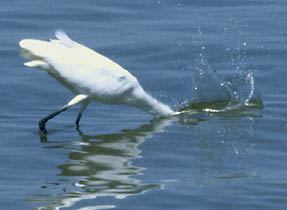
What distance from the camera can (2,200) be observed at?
21.7 ft

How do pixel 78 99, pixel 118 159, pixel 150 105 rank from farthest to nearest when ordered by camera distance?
pixel 150 105, pixel 78 99, pixel 118 159

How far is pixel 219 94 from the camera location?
10938 millimetres

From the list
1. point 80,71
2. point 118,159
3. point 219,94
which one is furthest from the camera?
point 219,94

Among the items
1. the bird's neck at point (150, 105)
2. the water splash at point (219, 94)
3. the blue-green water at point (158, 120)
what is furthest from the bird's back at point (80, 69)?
the water splash at point (219, 94)

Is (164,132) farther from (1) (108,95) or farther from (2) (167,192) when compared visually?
(2) (167,192)

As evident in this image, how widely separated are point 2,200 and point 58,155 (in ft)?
5.39

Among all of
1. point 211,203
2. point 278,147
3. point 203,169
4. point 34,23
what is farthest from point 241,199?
point 34,23

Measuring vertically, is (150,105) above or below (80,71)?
below

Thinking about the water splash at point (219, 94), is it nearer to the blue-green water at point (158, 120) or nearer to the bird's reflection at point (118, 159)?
the blue-green water at point (158, 120)

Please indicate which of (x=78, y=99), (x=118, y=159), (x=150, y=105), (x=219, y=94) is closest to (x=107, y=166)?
(x=118, y=159)

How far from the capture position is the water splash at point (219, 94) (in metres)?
10.6

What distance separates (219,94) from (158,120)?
138 centimetres

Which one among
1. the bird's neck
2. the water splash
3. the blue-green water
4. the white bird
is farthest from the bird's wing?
the water splash

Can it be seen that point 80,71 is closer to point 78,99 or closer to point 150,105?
point 78,99
